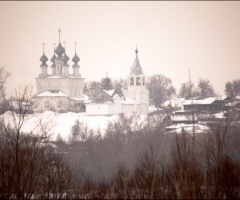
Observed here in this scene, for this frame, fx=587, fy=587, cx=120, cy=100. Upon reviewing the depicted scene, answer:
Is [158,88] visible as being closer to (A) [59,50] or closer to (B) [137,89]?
(B) [137,89]

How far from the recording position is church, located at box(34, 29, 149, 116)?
57.3 metres

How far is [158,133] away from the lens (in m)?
38.9

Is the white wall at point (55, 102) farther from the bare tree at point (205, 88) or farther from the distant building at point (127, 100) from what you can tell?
the bare tree at point (205, 88)

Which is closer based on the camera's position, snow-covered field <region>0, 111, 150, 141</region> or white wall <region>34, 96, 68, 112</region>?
snow-covered field <region>0, 111, 150, 141</region>

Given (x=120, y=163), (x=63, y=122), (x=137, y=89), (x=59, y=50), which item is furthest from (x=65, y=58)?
(x=120, y=163)

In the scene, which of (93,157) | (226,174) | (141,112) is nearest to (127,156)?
(93,157)

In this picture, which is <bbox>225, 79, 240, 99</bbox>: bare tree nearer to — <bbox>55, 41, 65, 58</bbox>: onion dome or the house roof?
the house roof

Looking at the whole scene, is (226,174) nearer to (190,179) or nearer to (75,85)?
(190,179)

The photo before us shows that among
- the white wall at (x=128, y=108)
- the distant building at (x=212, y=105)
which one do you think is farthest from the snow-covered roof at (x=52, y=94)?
the distant building at (x=212, y=105)

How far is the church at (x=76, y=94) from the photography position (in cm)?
5731

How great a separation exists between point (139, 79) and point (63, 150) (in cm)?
2840

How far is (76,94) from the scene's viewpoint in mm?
66125

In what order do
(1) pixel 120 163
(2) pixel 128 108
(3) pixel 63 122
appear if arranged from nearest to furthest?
(1) pixel 120 163, (3) pixel 63 122, (2) pixel 128 108

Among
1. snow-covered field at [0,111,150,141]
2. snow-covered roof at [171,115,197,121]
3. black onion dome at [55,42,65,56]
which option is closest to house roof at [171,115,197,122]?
snow-covered roof at [171,115,197,121]
